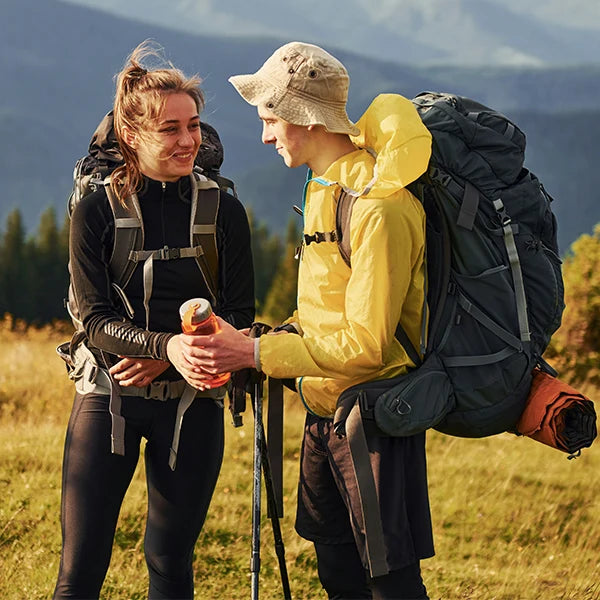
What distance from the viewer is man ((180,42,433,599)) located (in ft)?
11.1

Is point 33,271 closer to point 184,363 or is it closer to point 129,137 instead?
point 129,137

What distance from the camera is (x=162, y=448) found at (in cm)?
414

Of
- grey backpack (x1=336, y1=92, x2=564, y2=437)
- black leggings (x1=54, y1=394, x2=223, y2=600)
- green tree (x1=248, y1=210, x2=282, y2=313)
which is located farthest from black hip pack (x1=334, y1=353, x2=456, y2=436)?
green tree (x1=248, y1=210, x2=282, y2=313)

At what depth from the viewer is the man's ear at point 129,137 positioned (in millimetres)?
3986

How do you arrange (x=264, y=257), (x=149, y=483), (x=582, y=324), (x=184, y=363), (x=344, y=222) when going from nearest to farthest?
(x=344, y=222), (x=184, y=363), (x=149, y=483), (x=582, y=324), (x=264, y=257)

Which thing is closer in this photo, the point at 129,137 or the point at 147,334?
the point at 147,334

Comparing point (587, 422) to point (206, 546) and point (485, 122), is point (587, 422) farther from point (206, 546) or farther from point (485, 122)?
point (206, 546)

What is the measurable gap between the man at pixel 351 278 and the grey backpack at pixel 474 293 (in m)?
0.12

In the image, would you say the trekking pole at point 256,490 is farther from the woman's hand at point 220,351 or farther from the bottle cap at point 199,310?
the bottle cap at point 199,310

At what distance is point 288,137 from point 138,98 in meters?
0.78

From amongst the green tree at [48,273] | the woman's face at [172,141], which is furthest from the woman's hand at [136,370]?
the green tree at [48,273]

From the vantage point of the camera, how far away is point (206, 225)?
405 cm

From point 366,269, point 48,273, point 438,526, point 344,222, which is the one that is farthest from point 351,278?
point 48,273

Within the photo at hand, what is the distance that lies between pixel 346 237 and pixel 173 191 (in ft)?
3.31
